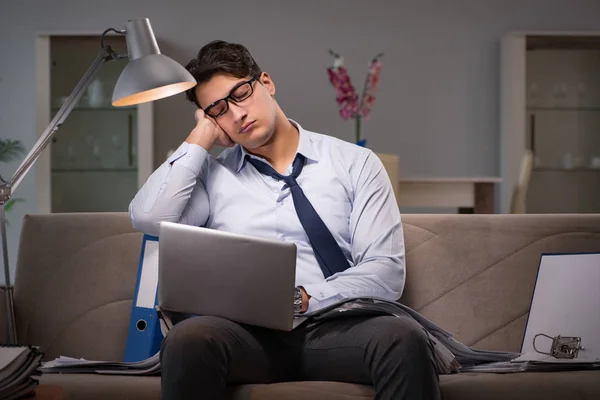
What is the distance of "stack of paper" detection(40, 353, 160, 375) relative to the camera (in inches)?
78.5

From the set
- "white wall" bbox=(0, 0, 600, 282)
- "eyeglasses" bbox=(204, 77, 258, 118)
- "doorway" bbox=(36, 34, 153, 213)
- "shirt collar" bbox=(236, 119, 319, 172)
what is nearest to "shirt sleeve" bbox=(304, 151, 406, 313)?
"shirt collar" bbox=(236, 119, 319, 172)

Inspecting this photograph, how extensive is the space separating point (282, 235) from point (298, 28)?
453cm

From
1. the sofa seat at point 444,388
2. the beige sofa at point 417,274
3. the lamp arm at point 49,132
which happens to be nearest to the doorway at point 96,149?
the beige sofa at point 417,274

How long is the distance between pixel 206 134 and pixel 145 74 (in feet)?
0.95

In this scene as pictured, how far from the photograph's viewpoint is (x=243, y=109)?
220 cm

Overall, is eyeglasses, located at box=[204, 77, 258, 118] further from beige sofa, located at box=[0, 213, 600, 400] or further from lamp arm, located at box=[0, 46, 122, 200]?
beige sofa, located at box=[0, 213, 600, 400]

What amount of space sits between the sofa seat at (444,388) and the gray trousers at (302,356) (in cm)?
4

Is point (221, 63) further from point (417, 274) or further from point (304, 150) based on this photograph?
point (417, 274)

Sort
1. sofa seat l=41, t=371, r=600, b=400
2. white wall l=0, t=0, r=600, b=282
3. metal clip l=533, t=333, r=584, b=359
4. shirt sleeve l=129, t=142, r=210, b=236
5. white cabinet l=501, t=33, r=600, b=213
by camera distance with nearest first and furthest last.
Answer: sofa seat l=41, t=371, r=600, b=400
metal clip l=533, t=333, r=584, b=359
shirt sleeve l=129, t=142, r=210, b=236
white cabinet l=501, t=33, r=600, b=213
white wall l=0, t=0, r=600, b=282

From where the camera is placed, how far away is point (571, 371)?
1936mm

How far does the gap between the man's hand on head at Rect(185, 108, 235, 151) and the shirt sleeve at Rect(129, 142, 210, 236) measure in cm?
2

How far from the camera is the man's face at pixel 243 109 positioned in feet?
7.20

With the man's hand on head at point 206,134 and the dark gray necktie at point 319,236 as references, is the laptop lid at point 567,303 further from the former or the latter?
the man's hand on head at point 206,134

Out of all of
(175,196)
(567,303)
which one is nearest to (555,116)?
(567,303)
